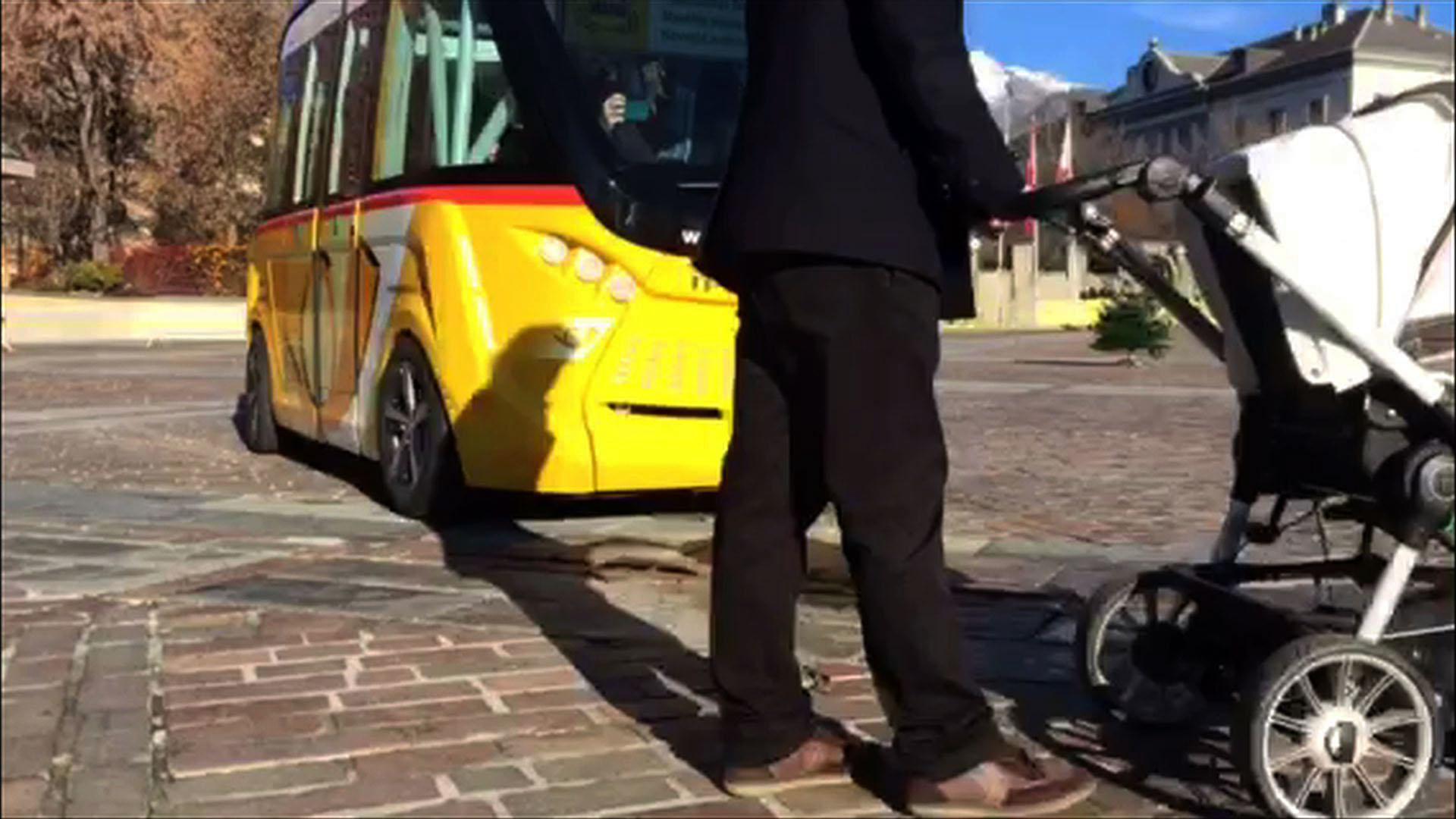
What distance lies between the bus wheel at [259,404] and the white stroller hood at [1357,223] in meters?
1.72

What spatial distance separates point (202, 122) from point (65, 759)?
3.80 feet

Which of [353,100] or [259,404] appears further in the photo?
[259,404]

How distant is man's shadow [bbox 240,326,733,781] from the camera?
3.83m

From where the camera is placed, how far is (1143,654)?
139 inches

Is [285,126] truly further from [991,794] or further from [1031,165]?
[991,794]

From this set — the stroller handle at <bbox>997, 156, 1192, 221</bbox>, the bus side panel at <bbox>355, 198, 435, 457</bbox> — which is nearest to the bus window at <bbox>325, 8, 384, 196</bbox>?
the stroller handle at <bbox>997, 156, 1192, 221</bbox>

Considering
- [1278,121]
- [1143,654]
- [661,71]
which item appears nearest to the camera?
[1278,121]

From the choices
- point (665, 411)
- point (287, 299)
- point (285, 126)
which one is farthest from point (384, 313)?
point (285, 126)

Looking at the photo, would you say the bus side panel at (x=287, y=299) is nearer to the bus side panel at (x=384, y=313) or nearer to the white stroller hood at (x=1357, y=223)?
the bus side panel at (x=384, y=313)

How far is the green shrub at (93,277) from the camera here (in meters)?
1.15

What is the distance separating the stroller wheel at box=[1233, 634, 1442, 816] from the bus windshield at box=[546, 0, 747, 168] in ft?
6.93

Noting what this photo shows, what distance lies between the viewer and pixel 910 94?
8.72ft

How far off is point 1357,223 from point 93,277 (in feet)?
7.16

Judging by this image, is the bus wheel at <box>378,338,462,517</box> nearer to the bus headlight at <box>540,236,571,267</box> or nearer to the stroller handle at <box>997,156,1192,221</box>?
the bus headlight at <box>540,236,571,267</box>
